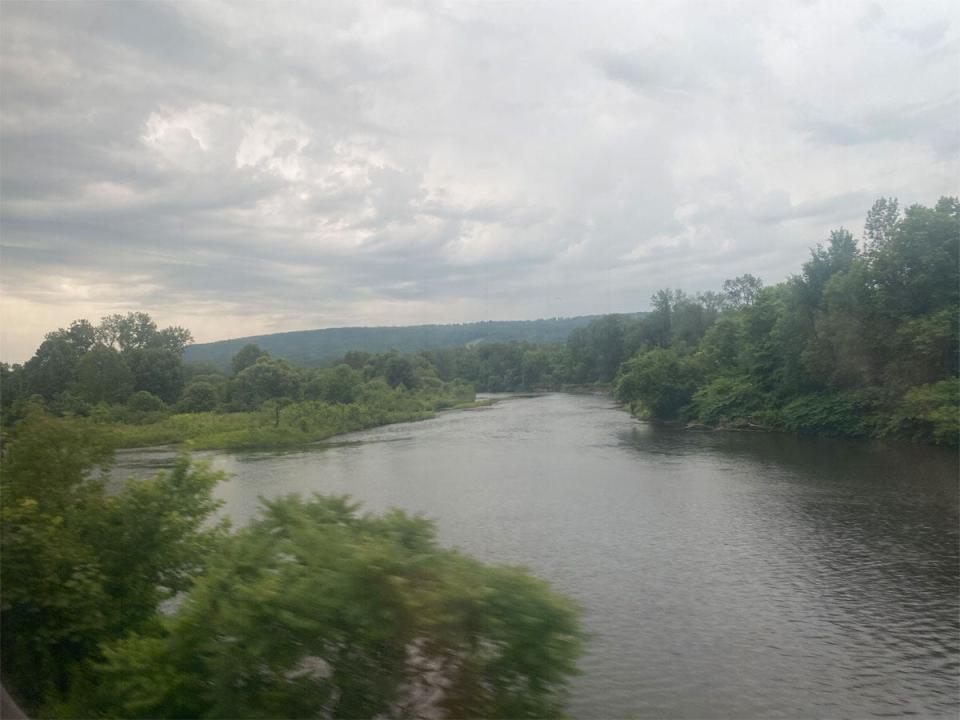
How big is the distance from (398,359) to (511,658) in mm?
60295

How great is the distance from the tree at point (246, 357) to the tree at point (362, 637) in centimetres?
3604

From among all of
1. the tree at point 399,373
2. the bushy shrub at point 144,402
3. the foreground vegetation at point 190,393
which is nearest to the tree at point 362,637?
the foreground vegetation at point 190,393

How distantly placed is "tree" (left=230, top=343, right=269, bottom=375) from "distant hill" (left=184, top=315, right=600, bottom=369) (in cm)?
38

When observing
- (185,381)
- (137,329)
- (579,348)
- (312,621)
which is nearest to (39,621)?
(312,621)

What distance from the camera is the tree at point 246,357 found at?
43.4 metres

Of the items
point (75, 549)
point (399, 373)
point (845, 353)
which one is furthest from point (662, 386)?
point (75, 549)

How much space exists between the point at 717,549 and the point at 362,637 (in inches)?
473

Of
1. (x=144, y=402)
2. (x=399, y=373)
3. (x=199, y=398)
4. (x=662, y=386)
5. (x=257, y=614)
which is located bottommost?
(x=257, y=614)

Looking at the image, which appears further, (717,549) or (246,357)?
(246,357)

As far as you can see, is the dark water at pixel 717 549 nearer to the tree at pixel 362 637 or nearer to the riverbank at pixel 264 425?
the riverbank at pixel 264 425

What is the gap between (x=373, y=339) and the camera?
79375 millimetres

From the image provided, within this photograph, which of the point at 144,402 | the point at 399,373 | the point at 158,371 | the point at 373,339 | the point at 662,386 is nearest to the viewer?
the point at 144,402

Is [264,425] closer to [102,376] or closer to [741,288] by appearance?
[102,376]

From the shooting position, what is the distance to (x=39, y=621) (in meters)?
7.74
